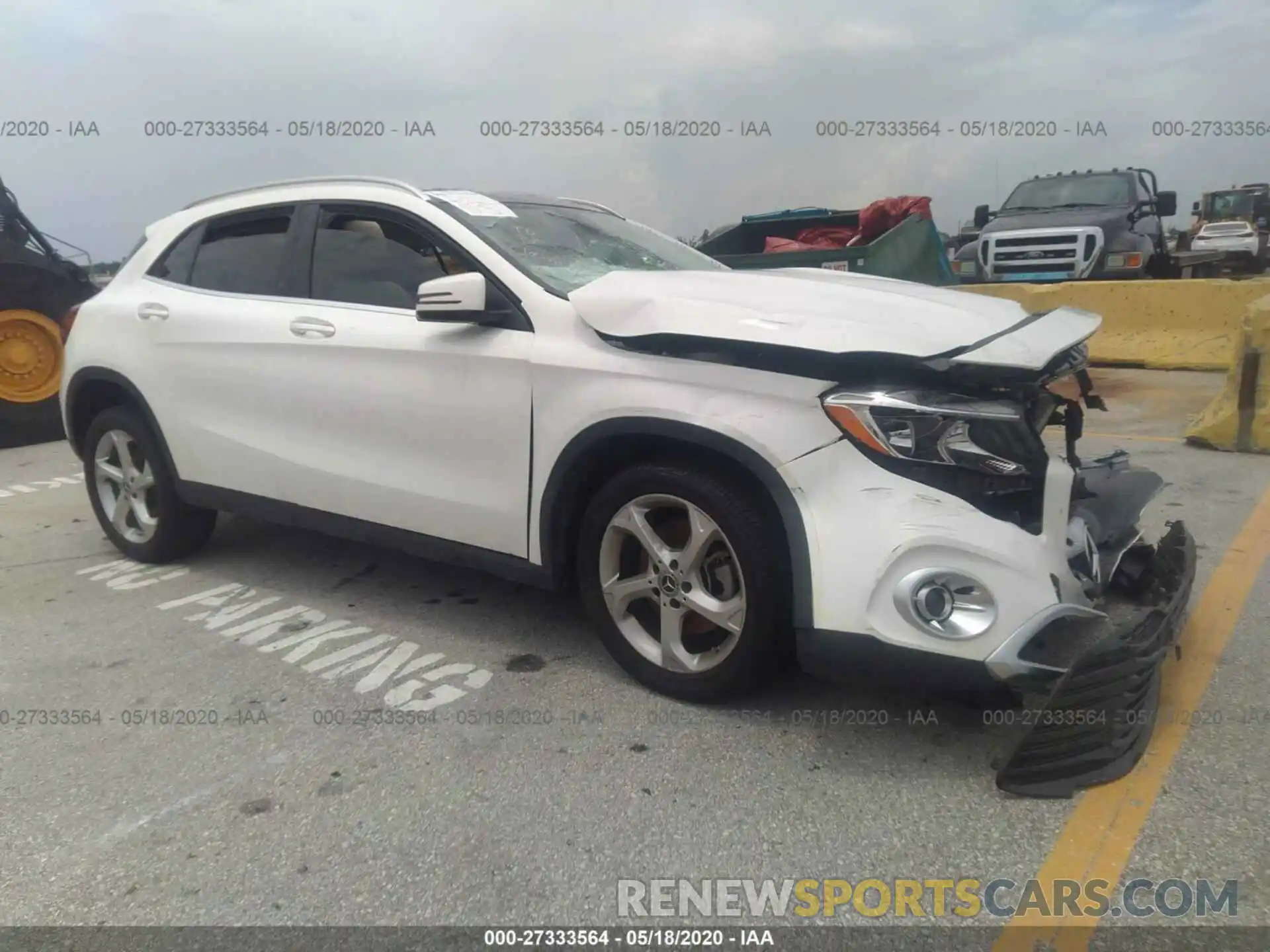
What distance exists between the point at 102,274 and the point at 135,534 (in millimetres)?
5368

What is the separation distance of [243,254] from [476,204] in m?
1.21

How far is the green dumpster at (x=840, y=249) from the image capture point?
8047mm

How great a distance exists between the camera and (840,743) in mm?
2742

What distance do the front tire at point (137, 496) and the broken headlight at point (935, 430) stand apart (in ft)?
10.4

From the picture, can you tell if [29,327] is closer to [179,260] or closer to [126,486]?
[126,486]

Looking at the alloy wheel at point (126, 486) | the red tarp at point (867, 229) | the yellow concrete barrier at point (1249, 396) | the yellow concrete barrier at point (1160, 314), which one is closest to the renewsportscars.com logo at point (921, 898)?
the alloy wheel at point (126, 486)

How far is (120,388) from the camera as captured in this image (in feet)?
14.5

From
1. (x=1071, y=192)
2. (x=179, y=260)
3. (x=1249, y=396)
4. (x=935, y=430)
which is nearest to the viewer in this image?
(x=935, y=430)

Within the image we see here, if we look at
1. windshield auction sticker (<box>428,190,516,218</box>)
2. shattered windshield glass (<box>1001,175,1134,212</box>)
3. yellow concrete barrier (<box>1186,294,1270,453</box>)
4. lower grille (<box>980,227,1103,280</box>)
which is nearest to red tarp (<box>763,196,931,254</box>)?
lower grille (<box>980,227,1103,280</box>)

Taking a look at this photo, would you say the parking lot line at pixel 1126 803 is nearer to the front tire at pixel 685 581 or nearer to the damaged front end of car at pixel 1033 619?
the damaged front end of car at pixel 1033 619

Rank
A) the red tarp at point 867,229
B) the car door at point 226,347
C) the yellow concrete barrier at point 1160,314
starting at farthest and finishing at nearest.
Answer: the red tarp at point 867,229
the yellow concrete barrier at point 1160,314
the car door at point 226,347

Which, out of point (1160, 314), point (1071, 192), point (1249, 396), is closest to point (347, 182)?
point (1249, 396)

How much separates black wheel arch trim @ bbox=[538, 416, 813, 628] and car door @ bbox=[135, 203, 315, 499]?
130 cm

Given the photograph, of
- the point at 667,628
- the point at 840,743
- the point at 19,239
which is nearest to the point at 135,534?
the point at 667,628
